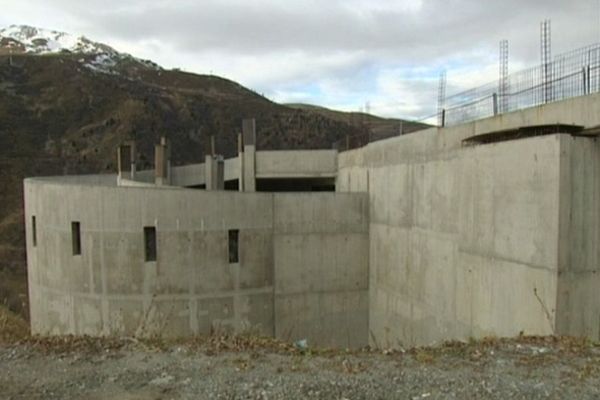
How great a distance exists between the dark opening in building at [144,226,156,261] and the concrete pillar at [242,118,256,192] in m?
5.12

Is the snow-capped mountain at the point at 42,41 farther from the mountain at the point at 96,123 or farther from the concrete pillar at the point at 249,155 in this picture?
the concrete pillar at the point at 249,155

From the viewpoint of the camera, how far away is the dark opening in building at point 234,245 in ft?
46.3

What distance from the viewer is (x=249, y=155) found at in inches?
699

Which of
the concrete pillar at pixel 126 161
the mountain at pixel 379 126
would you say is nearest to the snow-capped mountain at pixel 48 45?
the mountain at pixel 379 126

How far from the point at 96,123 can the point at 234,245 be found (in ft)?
114

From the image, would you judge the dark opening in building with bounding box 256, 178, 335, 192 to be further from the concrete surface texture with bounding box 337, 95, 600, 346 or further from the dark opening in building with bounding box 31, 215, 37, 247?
the dark opening in building with bounding box 31, 215, 37, 247

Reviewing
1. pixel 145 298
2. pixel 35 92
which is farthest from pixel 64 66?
pixel 145 298

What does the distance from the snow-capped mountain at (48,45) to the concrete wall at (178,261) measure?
2471 inches

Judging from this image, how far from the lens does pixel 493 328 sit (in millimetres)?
9148

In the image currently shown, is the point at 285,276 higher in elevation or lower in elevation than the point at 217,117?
lower

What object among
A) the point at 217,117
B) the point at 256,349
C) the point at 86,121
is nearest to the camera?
the point at 256,349

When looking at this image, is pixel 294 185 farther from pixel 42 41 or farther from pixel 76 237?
pixel 42 41

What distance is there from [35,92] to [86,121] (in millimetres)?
6790

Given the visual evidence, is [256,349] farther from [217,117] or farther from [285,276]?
[217,117]
